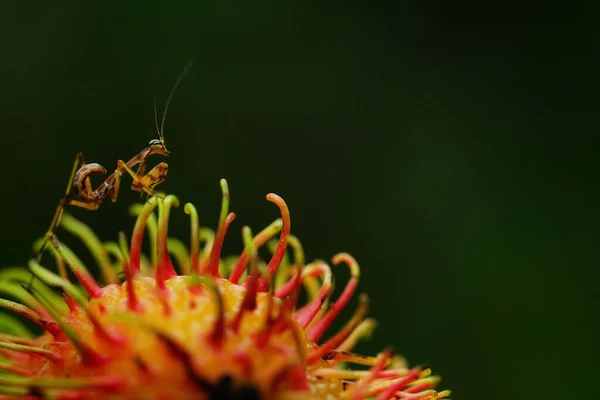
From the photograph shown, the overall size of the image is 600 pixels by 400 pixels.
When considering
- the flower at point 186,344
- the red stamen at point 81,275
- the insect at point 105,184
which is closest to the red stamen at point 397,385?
the flower at point 186,344

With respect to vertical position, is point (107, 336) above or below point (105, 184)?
below

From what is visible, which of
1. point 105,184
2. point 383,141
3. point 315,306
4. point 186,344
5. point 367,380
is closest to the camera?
point 186,344

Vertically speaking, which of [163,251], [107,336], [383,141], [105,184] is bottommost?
[107,336]

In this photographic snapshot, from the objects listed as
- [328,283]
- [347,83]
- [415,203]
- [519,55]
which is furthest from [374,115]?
[328,283]

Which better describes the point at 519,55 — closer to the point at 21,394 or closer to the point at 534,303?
the point at 534,303

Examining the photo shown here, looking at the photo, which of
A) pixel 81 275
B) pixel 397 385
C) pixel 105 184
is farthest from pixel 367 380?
pixel 105 184

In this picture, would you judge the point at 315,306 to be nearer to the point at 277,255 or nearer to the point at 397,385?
the point at 277,255

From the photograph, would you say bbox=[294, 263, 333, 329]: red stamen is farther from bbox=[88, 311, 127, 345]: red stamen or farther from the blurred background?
the blurred background

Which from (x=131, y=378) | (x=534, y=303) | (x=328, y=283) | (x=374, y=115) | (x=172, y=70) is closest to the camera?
(x=131, y=378)
